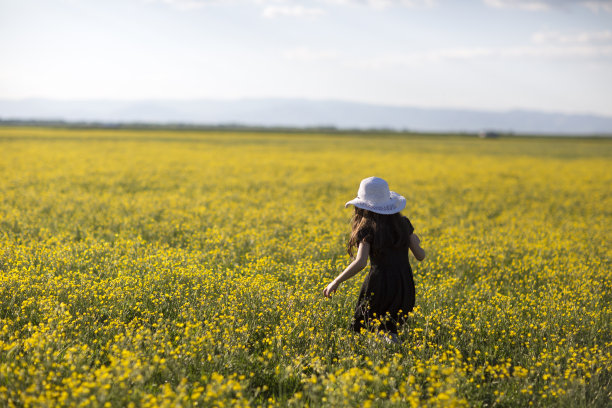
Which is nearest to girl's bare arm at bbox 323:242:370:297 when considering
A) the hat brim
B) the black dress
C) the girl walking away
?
the girl walking away

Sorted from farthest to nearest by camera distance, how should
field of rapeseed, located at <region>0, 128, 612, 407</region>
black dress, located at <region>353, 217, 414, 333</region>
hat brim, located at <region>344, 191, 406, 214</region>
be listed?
1. black dress, located at <region>353, 217, 414, 333</region>
2. hat brim, located at <region>344, 191, 406, 214</region>
3. field of rapeseed, located at <region>0, 128, 612, 407</region>

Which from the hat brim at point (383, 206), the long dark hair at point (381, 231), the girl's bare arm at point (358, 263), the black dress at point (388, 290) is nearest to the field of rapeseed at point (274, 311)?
the black dress at point (388, 290)

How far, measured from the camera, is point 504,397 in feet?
11.4

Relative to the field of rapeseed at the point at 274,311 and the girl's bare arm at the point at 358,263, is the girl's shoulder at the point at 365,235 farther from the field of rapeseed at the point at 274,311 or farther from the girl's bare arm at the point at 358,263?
the field of rapeseed at the point at 274,311

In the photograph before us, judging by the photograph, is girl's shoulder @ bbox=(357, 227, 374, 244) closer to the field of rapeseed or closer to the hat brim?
the hat brim

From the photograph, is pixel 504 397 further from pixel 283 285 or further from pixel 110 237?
pixel 110 237

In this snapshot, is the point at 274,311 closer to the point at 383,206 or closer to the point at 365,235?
the point at 365,235

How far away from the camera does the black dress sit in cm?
409

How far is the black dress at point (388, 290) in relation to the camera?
4086 mm

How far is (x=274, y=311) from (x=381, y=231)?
169 cm

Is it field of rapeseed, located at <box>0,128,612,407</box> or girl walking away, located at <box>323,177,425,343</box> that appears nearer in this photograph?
field of rapeseed, located at <box>0,128,612,407</box>

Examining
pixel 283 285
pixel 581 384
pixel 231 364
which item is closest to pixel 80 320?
pixel 231 364

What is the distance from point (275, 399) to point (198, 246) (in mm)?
4280

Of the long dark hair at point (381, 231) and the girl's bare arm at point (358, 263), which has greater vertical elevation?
the long dark hair at point (381, 231)
